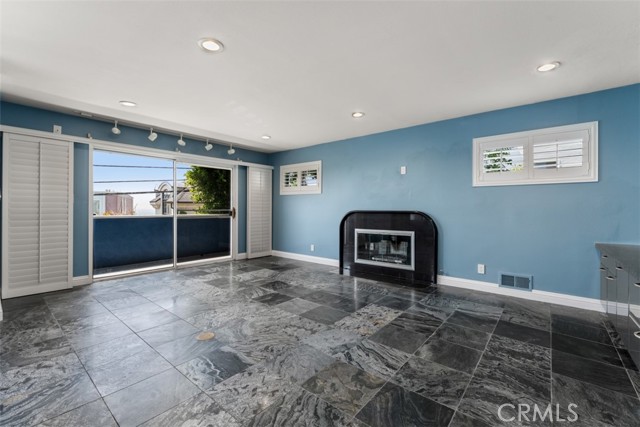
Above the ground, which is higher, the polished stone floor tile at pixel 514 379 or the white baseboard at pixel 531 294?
the white baseboard at pixel 531 294

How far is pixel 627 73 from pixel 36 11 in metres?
5.06

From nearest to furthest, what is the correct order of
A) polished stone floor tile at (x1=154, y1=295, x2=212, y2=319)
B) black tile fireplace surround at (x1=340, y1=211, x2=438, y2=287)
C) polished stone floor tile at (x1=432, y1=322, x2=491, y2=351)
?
polished stone floor tile at (x1=432, y1=322, x2=491, y2=351)
polished stone floor tile at (x1=154, y1=295, x2=212, y2=319)
black tile fireplace surround at (x1=340, y1=211, x2=438, y2=287)

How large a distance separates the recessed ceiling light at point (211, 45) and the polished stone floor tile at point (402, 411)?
2.83 m

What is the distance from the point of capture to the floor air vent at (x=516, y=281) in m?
3.54

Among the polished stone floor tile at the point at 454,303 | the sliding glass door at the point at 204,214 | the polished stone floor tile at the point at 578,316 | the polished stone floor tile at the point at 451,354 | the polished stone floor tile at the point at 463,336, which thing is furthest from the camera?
the sliding glass door at the point at 204,214

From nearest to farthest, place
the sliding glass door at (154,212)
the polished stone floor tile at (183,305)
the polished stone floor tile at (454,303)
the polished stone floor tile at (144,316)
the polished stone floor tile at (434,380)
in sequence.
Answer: the polished stone floor tile at (434,380), the polished stone floor tile at (144,316), the polished stone floor tile at (183,305), the polished stone floor tile at (454,303), the sliding glass door at (154,212)

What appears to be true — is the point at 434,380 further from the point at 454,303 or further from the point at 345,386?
the point at 454,303

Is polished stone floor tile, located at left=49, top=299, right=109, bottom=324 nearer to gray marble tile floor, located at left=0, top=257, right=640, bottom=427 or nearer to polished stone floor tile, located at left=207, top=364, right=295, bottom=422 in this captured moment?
gray marble tile floor, located at left=0, top=257, right=640, bottom=427

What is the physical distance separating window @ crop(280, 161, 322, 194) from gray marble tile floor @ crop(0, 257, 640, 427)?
9.51 ft

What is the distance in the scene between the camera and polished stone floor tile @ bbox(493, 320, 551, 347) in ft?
7.91

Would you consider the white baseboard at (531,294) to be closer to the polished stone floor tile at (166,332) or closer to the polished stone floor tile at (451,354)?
the polished stone floor tile at (451,354)

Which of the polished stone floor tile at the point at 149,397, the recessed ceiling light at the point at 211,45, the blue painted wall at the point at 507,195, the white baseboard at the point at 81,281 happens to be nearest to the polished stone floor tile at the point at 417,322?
the blue painted wall at the point at 507,195

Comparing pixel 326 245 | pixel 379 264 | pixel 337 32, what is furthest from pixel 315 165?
pixel 337 32

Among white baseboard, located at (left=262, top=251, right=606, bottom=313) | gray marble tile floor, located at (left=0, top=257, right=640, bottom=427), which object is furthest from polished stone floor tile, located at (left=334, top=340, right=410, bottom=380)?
white baseboard, located at (left=262, top=251, right=606, bottom=313)
